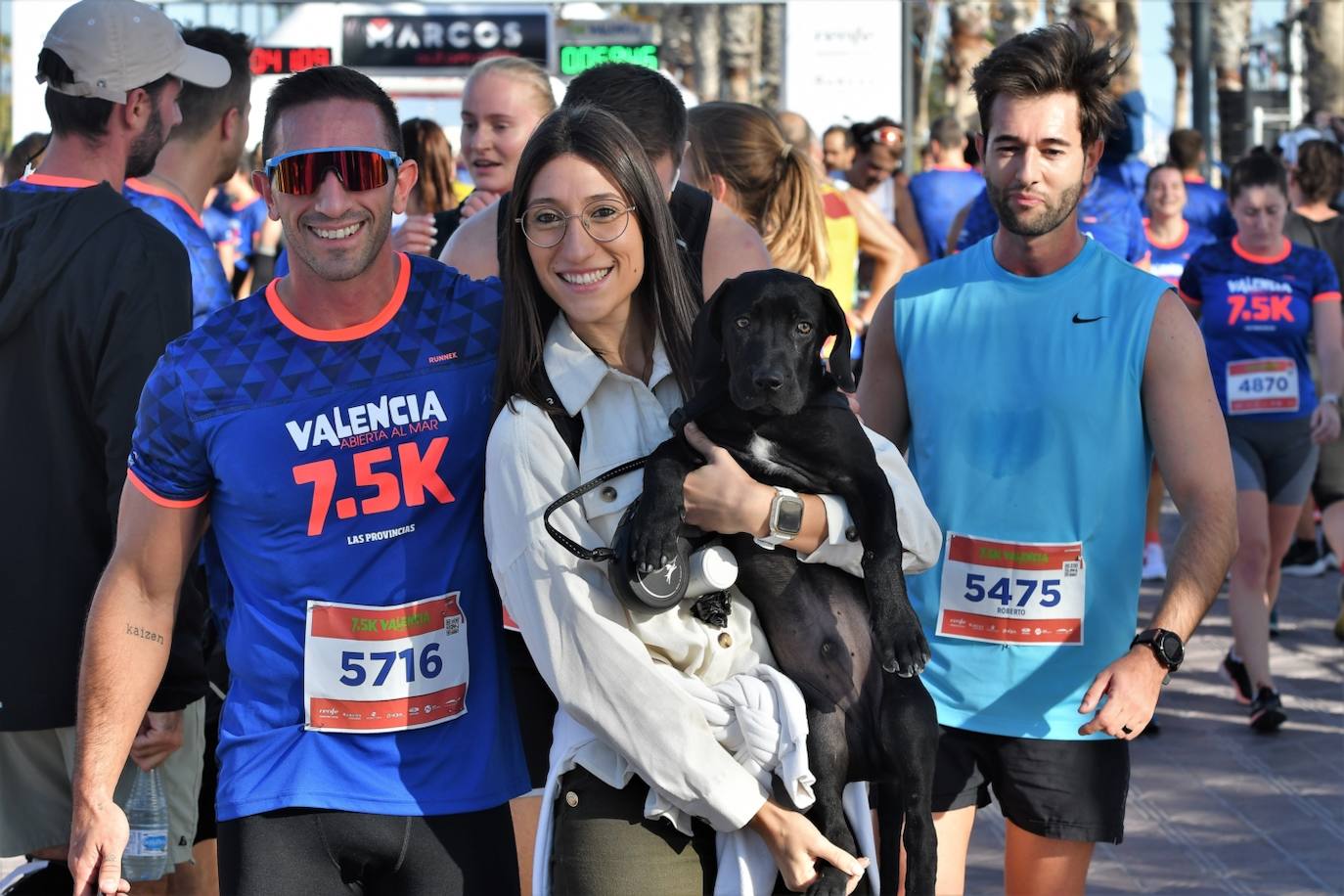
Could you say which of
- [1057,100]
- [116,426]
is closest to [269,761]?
[116,426]

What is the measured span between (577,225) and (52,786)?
1990mm

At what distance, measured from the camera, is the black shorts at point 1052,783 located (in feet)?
13.0

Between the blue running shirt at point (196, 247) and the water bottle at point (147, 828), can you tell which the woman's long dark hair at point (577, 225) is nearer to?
the water bottle at point (147, 828)

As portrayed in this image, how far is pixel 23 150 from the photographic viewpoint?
7.39m

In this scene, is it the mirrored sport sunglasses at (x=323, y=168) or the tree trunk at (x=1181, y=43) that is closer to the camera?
the mirrored sport sunglasses at (x=323, y=168)

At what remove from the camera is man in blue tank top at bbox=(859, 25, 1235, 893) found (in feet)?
12.9

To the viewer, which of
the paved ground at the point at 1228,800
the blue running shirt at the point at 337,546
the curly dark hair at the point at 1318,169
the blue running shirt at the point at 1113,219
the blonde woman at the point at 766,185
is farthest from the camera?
the curly dark hair at the point at 1318,169

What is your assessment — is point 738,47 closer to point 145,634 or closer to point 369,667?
point 145,634

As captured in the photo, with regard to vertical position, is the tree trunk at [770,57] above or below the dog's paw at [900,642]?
above

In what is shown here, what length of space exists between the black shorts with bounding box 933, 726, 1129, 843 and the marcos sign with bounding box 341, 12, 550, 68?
17918 mm

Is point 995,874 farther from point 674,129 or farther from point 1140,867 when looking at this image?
point 674,129

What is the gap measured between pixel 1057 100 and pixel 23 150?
498 centimetres

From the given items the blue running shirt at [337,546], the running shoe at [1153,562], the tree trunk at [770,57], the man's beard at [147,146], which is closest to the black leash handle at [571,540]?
the blue running shirt at [337,546]

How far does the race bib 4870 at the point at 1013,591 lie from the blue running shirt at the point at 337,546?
4.26 ft
